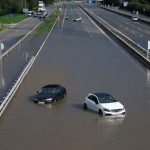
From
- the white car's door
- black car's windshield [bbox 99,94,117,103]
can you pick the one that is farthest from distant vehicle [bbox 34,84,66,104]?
black car's windshield [bbox 99,94,117,103]

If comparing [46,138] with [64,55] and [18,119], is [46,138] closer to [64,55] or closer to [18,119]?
A: [18,119]

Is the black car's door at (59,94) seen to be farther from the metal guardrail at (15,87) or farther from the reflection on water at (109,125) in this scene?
the reflection on water at (109,125)

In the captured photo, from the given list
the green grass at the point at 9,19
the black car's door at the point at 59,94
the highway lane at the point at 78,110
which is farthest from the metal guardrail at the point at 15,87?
the green grass at the point at 9,19

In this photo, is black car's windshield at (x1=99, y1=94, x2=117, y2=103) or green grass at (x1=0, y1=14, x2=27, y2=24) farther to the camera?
green grass at (x1=0, y1=14, x2=27, y2=24)

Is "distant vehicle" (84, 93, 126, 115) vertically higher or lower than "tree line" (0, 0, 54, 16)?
higher

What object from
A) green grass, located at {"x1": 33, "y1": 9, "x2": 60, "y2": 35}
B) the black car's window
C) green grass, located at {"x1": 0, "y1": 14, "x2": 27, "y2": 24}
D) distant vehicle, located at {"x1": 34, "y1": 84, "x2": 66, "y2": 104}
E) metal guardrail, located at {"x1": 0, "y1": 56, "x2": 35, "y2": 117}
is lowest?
green grass, located at {"x1": 0, "y1": 14, "x2": 27, "y2": 24}

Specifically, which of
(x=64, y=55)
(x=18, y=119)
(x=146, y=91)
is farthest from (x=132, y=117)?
(x=64, y=55)

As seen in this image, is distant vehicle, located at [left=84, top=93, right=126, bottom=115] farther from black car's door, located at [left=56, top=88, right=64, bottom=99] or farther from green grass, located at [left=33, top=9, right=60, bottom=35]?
green grass, located at [left=33, top=9, right=60, bottom=35]
